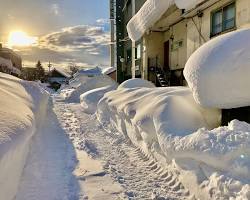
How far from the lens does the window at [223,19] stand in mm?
10922

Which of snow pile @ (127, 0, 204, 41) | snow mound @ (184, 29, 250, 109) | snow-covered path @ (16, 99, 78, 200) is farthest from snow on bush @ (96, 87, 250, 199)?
snow pile @ (127, 0, 204, 41)

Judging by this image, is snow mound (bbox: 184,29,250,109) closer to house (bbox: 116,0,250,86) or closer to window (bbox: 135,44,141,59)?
house (bbox: 116,0,250,86)

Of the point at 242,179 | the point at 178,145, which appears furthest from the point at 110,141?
the point at 242,179

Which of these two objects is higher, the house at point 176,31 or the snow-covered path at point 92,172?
the house at point 176,31

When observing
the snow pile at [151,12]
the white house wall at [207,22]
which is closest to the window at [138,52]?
the snow pile at [151,12]

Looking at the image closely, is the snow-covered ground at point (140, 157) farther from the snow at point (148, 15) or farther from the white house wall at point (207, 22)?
the snow at point (148, 15)

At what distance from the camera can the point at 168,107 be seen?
19.5 feet

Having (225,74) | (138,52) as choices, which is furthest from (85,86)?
(225,74)

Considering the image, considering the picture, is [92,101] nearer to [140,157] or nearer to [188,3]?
[188,3]

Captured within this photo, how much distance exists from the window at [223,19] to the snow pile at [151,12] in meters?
0.86

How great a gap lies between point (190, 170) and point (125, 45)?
84.6ft

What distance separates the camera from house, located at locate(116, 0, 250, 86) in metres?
11.2

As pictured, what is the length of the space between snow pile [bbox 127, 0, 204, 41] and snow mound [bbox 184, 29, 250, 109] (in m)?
6.72

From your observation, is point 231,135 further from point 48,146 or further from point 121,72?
point 121,72
